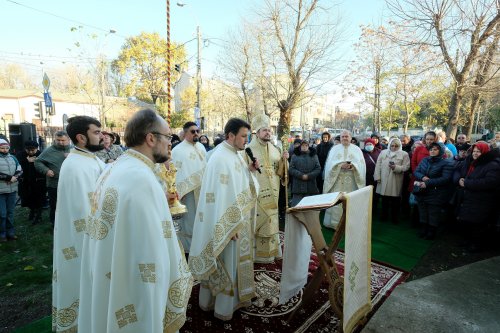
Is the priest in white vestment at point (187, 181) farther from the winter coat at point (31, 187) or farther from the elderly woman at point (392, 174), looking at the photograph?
the elderly woman at point (392, 174)

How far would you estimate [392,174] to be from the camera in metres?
7.35

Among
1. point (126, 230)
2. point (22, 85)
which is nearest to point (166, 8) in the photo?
point (126, 230)

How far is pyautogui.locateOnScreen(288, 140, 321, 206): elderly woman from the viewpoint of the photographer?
7.03 metres

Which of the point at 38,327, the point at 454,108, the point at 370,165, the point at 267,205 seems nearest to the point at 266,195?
the point at 267,205

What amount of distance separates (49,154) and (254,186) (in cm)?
474

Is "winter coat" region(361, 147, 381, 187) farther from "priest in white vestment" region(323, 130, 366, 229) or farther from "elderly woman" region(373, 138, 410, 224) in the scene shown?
"priest in white vestment" region(323, 130, 366, 229)

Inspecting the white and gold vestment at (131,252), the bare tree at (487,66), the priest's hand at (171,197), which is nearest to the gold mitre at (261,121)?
the priest's hand at (171,197)

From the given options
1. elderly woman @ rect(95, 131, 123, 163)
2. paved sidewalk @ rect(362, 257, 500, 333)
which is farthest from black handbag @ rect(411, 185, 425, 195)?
elderly woman @ rect(95, 131, 123, 163)

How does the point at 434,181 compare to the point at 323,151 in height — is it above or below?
below

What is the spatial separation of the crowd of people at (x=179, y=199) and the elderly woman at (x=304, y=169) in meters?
0.02

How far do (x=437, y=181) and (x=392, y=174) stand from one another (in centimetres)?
118

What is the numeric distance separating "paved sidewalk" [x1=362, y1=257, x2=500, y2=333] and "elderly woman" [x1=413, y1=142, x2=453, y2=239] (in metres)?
1.69

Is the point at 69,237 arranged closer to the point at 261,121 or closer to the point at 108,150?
the point at 261,121

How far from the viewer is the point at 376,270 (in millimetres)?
4891
